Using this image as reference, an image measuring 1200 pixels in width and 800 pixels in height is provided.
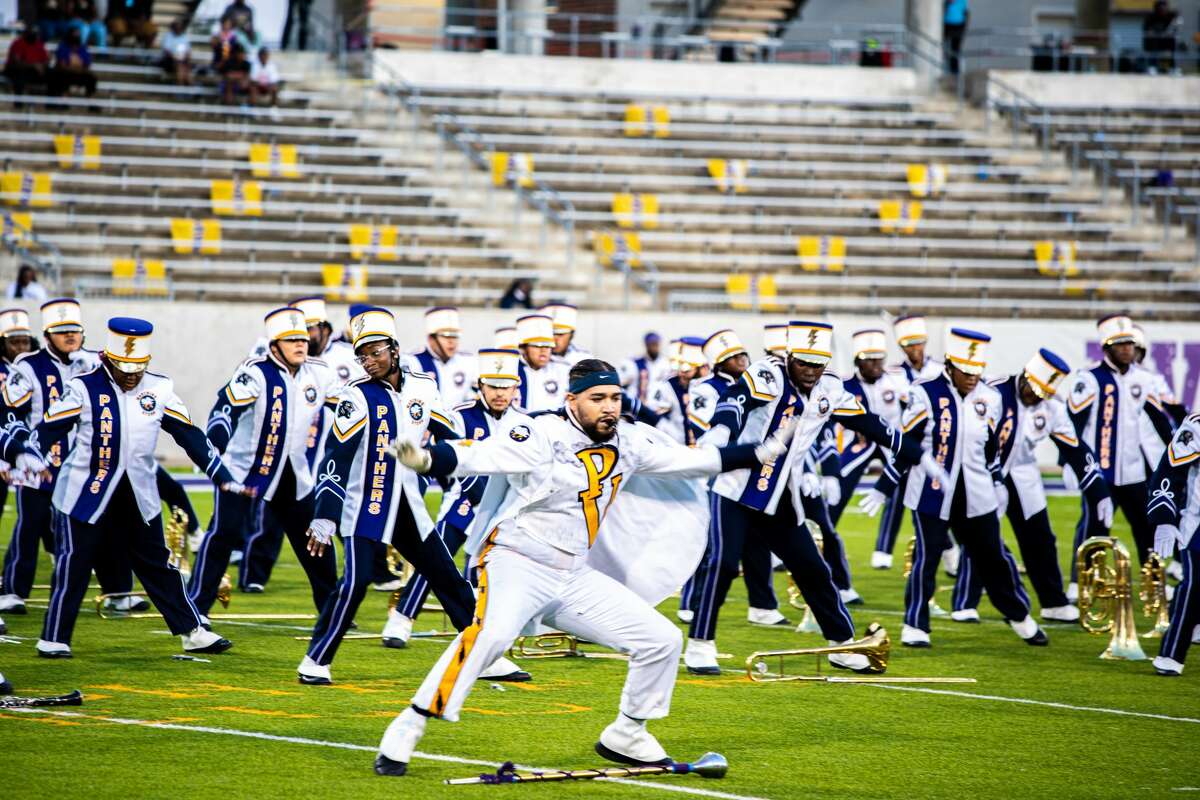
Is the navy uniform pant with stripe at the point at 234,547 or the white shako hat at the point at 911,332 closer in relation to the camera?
the navy uniform pant with stripe at the point at 234,547

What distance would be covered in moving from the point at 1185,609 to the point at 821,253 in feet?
64.1

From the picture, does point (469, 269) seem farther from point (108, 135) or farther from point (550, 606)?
point (550, 606)

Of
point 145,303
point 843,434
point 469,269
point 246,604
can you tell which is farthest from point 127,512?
point 469,269

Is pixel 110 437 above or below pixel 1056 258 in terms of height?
below

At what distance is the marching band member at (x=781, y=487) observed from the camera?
9891 mm

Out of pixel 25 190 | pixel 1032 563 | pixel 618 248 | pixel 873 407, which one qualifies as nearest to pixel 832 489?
pixel 873 407

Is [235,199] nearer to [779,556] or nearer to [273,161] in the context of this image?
[273,161]

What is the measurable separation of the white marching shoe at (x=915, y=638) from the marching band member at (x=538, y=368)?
314 cm

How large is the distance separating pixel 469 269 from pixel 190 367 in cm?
506

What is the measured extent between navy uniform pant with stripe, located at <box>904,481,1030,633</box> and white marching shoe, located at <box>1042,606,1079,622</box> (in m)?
A: 1.48

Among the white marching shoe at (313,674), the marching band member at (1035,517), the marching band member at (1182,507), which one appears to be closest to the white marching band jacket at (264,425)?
the white marching shoe at (313,674)

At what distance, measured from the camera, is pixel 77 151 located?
27500mm

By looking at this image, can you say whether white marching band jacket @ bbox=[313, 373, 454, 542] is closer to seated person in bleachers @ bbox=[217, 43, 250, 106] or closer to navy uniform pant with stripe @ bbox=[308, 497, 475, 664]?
navy uniform pant with stripe @ bbox=[308, 497, 475, 664]

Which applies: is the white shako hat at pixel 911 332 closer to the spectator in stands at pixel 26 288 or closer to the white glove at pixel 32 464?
the white glove at pixel 32 464
